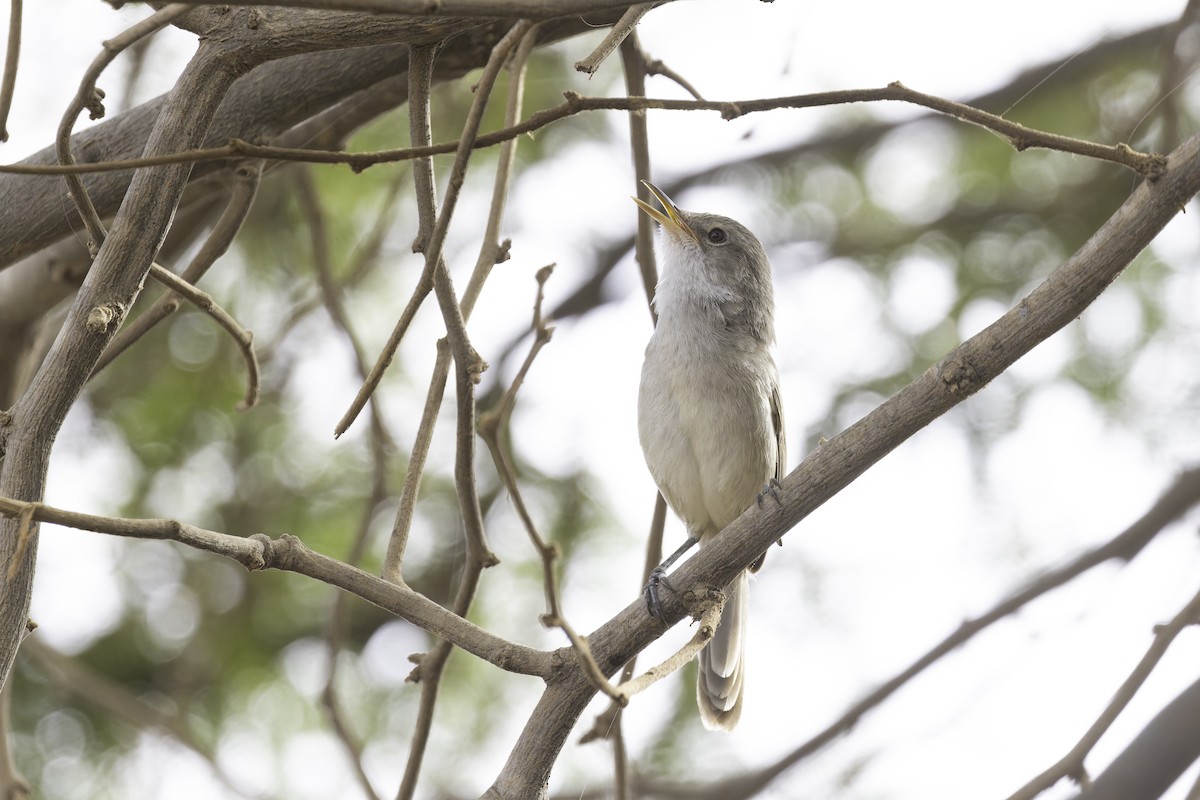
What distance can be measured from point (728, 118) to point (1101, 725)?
1.51 metres

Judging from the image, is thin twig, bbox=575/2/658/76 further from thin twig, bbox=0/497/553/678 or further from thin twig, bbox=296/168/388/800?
thin twig, bbox=296/168/388/800

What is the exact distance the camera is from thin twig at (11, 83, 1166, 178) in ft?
6.89

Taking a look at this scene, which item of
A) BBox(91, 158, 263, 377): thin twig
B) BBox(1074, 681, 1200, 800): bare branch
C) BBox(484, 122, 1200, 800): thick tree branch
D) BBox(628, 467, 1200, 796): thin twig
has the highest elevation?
BBox(91, 158, 263, 377): thin twig

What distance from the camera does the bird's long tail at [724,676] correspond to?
4277mm

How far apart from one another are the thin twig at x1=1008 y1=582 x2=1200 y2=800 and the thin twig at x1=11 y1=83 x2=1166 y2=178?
1.10 metres

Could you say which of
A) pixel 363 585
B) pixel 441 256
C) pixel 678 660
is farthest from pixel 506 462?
pixel 678 660

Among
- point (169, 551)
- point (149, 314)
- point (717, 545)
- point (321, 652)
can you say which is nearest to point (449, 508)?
point (321, 652)

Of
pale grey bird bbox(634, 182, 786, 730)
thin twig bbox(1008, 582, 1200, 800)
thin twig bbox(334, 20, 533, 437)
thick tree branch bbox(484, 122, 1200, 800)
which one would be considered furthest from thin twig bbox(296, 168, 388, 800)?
thin twig bbox(1008, 582, 1200, 800)

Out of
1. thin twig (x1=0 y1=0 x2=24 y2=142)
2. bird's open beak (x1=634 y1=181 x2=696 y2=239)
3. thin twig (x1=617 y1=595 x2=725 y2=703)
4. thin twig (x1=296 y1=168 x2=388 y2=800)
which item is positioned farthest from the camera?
bird's open beak (x1=634 y1=181 x2=696 y2=239)

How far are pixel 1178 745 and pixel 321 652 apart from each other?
15.0ft

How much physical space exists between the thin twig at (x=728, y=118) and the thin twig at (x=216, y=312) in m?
0.49

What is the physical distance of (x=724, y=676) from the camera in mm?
4359

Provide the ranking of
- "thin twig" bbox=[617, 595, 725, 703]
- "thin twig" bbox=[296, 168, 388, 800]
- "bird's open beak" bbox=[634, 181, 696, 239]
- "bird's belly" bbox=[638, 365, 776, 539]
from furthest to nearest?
"bird's open beak" bbox=[634, 181, 696, 239] < "bird's belly" bbox=[638, 365, 776, 539] < "thin twig" bbox=[296, 168, 388, 800] < "thin twig" bbox=[617, 595, 725, 703]

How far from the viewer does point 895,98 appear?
224 cm
